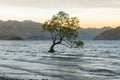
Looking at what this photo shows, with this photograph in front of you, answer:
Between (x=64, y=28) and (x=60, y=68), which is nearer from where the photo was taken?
(x=60, y=68)

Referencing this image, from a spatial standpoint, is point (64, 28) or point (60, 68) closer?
point (60, 68)

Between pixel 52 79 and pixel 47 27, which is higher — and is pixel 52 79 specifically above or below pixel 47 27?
below

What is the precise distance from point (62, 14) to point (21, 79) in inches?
2255

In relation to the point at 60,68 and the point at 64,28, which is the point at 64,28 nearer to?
the point at 64,28

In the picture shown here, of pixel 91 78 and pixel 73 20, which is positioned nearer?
pixel 91 78

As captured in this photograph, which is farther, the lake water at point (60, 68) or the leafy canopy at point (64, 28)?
the leafy canopy at point (64, 28)

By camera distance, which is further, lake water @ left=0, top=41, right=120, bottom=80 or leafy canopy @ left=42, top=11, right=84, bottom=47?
leafy canopy @ left=42, top=11, right=84, bottom=47

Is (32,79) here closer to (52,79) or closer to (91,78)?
(52,79)

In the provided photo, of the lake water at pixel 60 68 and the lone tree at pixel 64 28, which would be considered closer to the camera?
the lake water at pixel 60 68

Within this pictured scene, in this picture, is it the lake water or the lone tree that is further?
the lone tree

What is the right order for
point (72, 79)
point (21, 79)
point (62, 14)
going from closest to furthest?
point (21, 79) < point (72, 79) < point (62, 14)

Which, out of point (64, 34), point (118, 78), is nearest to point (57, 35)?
point (64, 34)

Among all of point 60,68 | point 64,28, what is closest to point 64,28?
point 64,28

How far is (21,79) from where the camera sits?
3297cm
